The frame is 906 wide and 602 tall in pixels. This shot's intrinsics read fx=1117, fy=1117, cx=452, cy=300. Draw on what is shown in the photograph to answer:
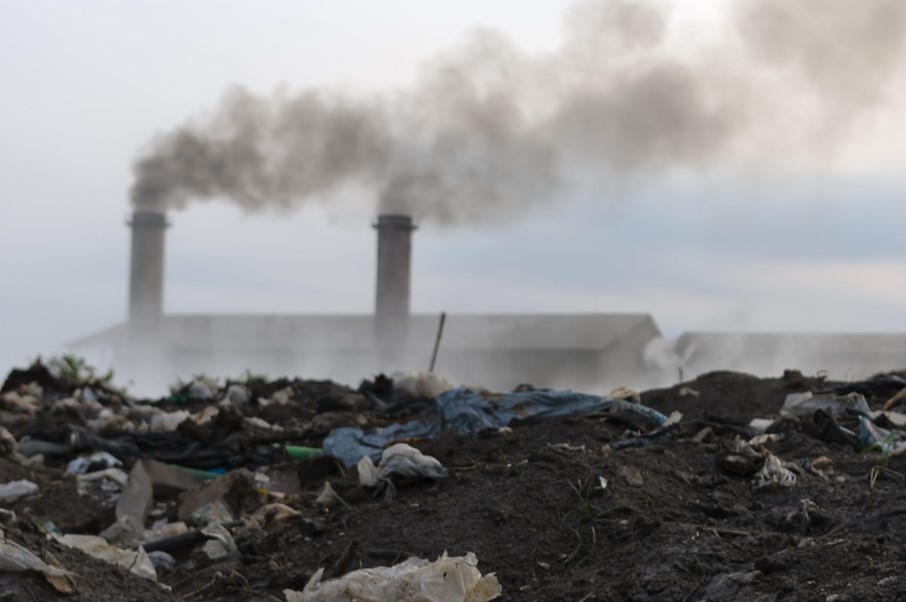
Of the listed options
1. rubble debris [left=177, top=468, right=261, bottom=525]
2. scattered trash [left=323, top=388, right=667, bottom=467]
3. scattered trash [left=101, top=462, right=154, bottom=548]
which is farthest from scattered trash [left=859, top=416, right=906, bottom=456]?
scattered trash [left=101, top=462, right=154, bottom=548]

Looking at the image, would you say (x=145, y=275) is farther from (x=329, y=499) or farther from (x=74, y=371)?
(x=329, y=499)

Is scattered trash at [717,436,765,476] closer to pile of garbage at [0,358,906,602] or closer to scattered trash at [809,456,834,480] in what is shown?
pile of garbage at [0,358,906,602]

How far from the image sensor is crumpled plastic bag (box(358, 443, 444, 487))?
5.88m

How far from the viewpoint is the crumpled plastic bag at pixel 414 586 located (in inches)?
154

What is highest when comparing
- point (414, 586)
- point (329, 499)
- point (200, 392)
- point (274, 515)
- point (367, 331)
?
point (414, 586)

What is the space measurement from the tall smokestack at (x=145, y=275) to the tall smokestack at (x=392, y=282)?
601cm

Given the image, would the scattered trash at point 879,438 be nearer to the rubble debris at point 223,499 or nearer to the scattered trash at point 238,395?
the rubble debris at point 223,499

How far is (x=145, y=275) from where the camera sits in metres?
29.3

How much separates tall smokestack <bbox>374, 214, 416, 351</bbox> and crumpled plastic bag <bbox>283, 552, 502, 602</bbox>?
922 inches

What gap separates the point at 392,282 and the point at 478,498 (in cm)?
2253

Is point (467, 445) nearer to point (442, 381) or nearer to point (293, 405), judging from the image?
point (442, 381)

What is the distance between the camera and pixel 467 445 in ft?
21.0

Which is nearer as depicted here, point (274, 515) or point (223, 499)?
point (274, 515)

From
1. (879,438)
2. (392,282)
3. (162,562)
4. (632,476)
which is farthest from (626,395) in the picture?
(392,282)
